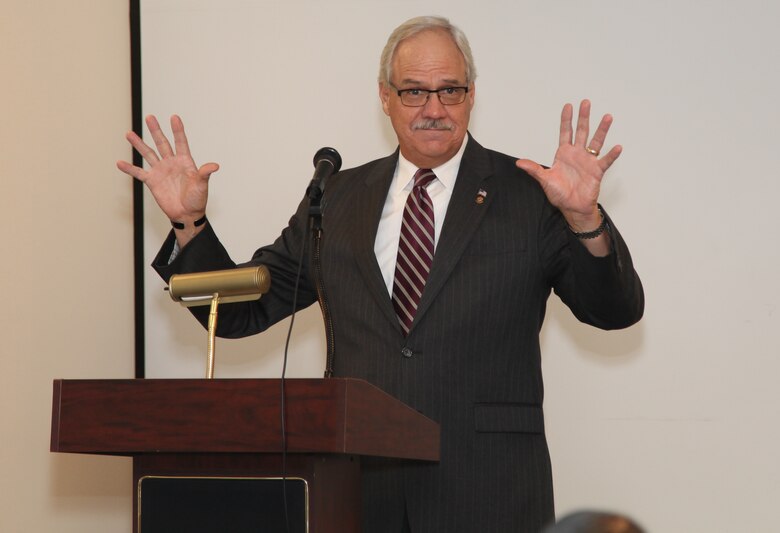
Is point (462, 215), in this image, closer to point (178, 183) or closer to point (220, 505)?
point (178, 183)

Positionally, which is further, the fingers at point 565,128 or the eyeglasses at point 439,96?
the eyeglasses at point 439,96

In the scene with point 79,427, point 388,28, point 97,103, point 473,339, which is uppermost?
point 388,28

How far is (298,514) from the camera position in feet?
5.71

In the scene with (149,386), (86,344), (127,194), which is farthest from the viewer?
(127,194)

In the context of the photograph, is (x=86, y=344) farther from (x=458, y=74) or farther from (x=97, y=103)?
(x=458, y=74)

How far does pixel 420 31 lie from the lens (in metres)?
2.90

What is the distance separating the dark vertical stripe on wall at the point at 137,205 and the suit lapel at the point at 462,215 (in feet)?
5.50

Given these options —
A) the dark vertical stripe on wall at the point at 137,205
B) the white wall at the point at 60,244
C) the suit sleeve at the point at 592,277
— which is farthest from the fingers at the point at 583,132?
the dark vertical stripe on wall at the point at 137,205

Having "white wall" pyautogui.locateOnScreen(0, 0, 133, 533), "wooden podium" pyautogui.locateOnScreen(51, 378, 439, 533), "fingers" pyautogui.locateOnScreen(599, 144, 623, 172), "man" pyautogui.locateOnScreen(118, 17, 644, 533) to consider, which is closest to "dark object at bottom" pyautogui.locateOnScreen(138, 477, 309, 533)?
"wooden podium" pyautogui.locateOnScreen(51, 378, 439, 533)

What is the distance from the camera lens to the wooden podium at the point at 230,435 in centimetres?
165

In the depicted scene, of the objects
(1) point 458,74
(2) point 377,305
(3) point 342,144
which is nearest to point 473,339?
(2) point 377,305

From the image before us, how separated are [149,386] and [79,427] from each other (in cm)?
15

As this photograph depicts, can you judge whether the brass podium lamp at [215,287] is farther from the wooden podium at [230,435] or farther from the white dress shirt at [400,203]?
the white dress shirt at [400,203]

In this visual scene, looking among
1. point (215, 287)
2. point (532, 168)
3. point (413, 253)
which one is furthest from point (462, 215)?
point (215, 287)
